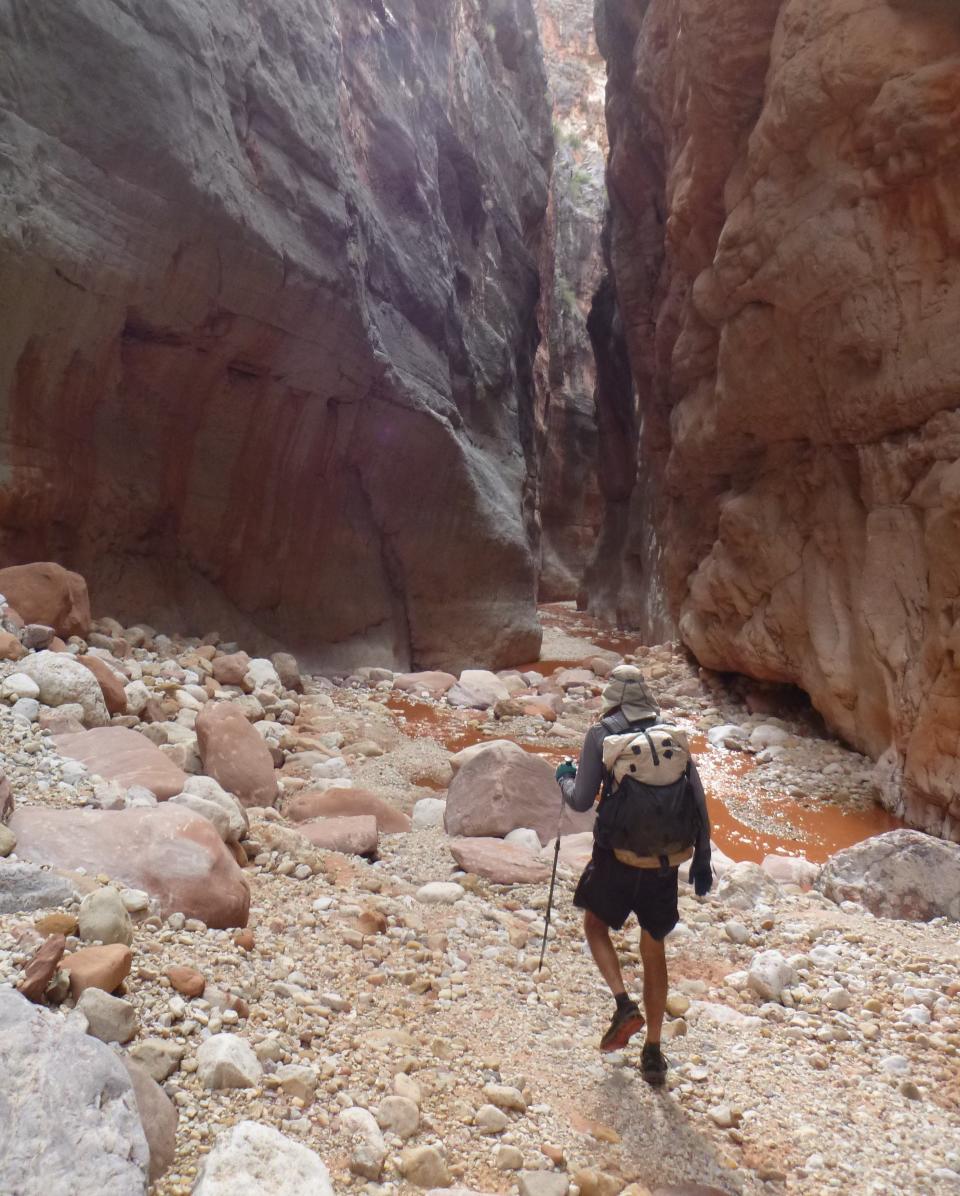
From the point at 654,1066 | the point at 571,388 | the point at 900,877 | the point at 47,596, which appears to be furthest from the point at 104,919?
the point at 571,388

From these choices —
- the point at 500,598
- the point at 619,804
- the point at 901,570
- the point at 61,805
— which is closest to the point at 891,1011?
the point at 619,804

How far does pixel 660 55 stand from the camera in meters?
11.4

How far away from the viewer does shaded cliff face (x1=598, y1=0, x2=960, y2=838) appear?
6.38 m

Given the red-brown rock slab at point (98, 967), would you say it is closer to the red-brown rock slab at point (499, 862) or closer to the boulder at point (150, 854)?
the boulder at point (150, 854)

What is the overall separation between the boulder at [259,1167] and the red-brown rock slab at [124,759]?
91.2 inches

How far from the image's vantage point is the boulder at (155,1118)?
1807 millimetres

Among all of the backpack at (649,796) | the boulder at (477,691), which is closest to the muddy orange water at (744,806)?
the boulder at (477,691)

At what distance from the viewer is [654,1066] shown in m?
2.78

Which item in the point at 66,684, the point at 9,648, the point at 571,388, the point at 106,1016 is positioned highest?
the point at 571,388

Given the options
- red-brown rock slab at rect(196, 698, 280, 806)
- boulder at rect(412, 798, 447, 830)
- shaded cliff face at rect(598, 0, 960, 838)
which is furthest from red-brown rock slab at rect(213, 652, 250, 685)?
shaded cliff face at rect(598, 0, 960, 838)

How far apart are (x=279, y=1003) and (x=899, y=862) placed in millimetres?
3825

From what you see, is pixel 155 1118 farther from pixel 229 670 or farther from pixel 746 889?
pixel 229 670

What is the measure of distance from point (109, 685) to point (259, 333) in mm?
5504

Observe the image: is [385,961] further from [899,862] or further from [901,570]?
[901,570]
